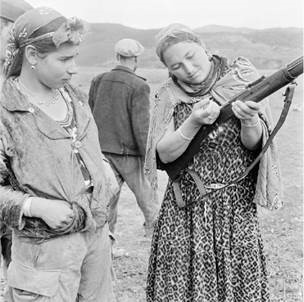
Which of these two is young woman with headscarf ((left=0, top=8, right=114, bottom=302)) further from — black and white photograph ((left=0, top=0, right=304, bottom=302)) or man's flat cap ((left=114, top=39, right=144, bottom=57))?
man's flat cap ((left=114, top=39, right=144, bottom=57))

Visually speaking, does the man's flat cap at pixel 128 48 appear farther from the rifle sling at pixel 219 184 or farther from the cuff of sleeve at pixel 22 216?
the cuff of sleeve at pixel 22 216

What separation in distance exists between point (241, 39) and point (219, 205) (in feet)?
54.3

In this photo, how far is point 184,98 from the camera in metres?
2.58

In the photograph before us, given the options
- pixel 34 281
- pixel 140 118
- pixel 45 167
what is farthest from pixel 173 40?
pixel 140 118

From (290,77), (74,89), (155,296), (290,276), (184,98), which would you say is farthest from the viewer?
(290,276)

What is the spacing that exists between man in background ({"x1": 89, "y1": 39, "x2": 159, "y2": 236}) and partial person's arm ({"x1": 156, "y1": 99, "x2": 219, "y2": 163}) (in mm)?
2022

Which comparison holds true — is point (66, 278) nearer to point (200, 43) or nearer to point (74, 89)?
point (74, 89)

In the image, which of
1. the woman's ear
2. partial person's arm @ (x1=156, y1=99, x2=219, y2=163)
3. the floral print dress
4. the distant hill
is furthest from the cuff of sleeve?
the distant hill

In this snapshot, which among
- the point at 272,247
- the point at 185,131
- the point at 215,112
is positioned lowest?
the point at 272,247

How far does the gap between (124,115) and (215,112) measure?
2359mm

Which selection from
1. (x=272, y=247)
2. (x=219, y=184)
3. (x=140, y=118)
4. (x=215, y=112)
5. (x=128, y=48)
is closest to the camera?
(x=215, y=112)

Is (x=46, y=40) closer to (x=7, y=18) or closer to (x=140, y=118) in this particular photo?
(x=7, y=18)

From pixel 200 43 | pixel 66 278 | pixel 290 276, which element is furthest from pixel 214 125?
pixel 290 276

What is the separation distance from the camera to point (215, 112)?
2377 mm
